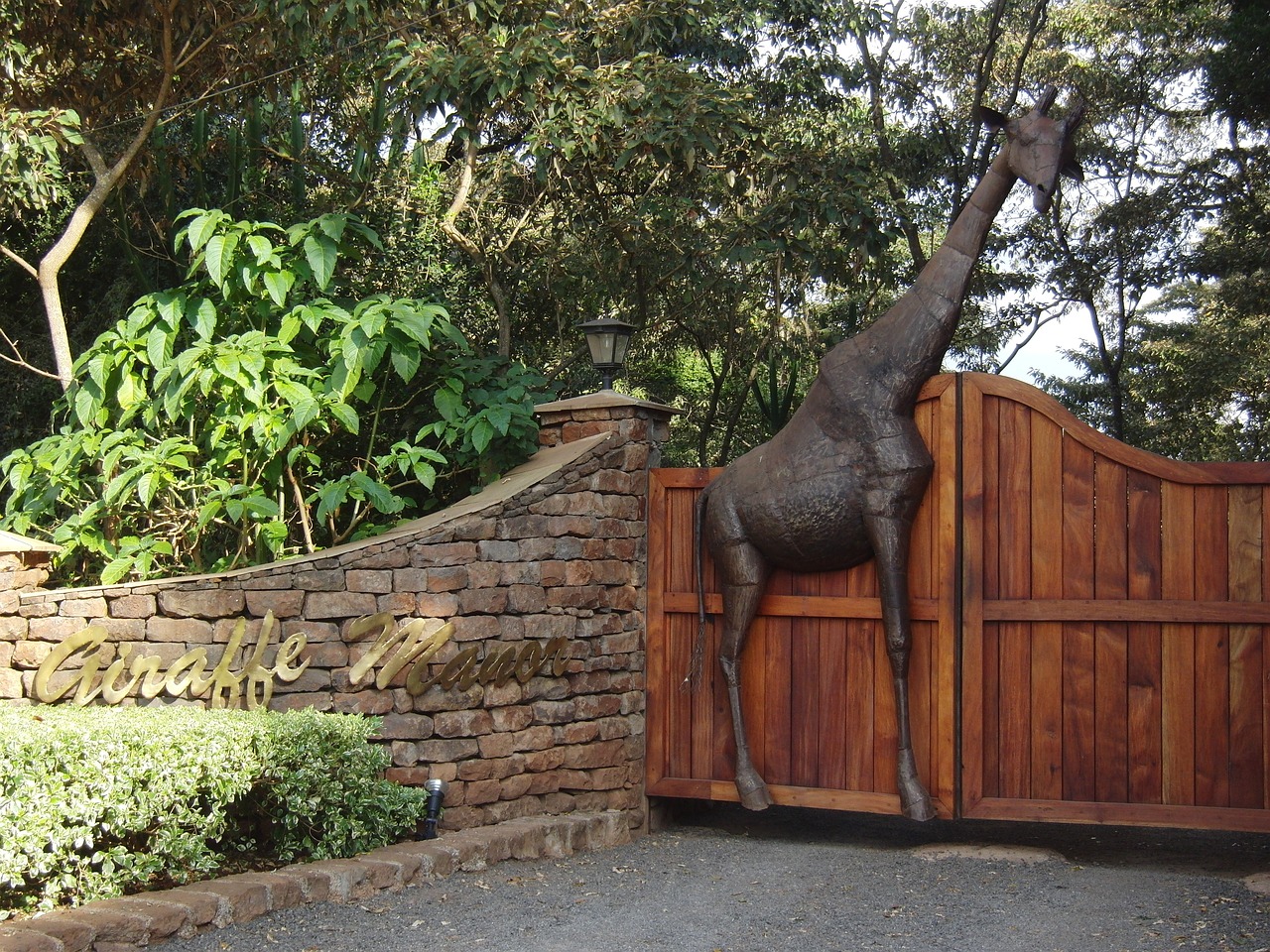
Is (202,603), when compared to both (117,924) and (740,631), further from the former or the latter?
(740,631)

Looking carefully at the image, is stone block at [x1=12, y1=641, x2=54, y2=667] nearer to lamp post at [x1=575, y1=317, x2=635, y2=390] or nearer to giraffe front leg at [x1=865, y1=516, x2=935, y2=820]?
lamp post at [x1=575, y1=317, x2=635, y2=390]

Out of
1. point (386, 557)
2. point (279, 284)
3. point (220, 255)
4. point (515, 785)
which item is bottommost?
point (515, 785)

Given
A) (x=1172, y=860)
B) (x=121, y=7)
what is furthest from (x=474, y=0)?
(x=1172, y=860)

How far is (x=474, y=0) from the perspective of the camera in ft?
23.4

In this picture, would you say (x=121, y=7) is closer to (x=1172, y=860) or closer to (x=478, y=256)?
(x=478, y=256)

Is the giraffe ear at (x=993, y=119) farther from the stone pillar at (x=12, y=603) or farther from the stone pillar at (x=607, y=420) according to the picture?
the stone pillar at (x=12, y=603)

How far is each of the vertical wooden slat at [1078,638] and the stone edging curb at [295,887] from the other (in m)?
2.22

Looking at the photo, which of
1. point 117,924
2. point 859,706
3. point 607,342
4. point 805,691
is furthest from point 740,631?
point 117,924

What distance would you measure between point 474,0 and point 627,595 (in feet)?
12.0

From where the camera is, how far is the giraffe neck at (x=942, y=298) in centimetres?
555

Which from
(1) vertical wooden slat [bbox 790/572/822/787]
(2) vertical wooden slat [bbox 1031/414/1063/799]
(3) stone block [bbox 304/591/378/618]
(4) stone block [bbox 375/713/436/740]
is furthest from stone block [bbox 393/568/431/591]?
(2) vertical wooden slat [bbox 1031/414/1063/799]

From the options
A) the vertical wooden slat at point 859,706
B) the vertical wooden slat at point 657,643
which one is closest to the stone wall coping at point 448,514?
the vertical wooden slat at point 657,643

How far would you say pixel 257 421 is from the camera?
613 centimetres

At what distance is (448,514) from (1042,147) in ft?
10.6
